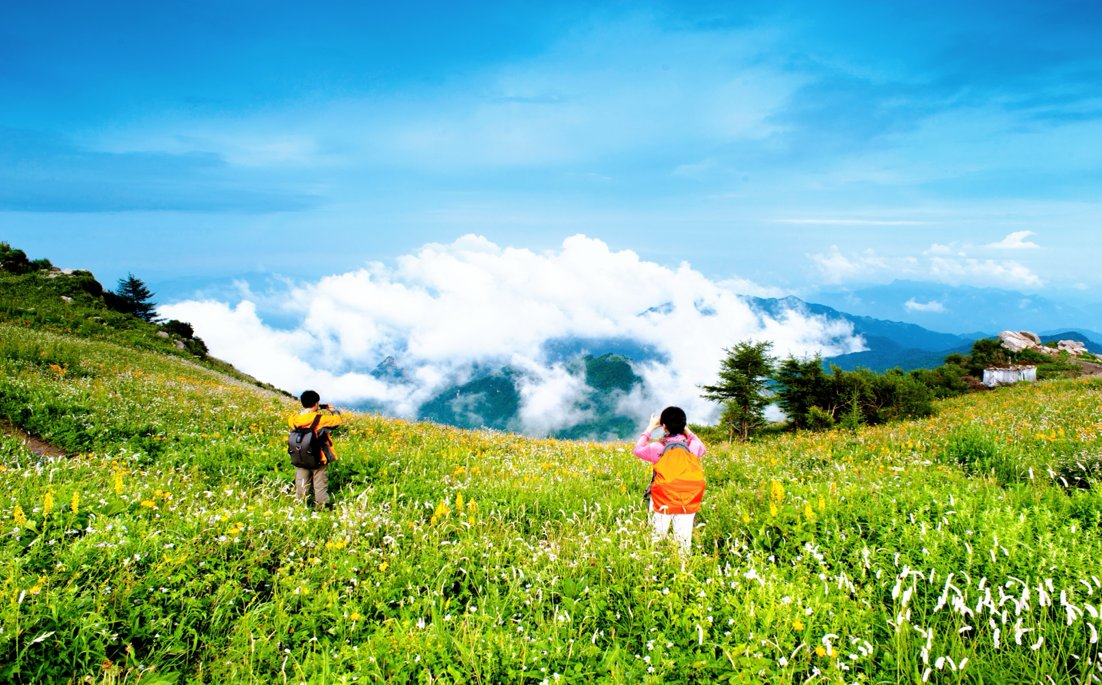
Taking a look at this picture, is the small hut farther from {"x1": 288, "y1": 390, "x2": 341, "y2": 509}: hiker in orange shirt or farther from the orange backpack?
{"x1": 288, "y1": 390, "x2": 341, "y2": 509}: hiker in orange shirt

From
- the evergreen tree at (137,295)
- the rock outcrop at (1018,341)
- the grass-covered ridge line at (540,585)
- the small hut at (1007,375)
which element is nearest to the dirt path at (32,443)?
the grass-covered ridge line at (540,585)

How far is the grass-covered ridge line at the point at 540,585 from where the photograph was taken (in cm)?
387

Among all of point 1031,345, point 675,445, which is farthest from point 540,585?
point 1031,345

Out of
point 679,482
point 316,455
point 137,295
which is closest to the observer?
point 679,482

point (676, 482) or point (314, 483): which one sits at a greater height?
point (676, 482)

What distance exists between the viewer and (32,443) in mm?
10883

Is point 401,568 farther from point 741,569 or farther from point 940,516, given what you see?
point 940,516

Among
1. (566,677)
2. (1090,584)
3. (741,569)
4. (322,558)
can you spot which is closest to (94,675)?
(322,558)

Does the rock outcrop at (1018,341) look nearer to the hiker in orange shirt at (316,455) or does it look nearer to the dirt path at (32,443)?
the hiker in orange shirt at (316,455)

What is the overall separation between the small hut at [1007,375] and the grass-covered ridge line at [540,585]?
55.0 m

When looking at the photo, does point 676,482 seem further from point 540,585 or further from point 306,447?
point 306,447

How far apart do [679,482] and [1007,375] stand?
205ft

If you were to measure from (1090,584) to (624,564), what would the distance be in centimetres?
403

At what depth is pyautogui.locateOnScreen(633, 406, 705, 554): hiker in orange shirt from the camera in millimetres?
6457
